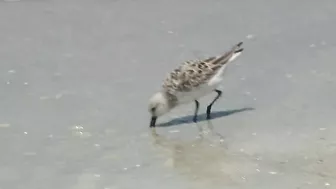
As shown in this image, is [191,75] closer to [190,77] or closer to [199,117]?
[190,77]

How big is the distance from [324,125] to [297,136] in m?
0.26

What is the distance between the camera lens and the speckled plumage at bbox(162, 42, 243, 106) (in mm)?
6066

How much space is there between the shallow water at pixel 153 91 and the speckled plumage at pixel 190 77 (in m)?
0.23

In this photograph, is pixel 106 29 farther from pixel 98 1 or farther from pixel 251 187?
pixel 251 187

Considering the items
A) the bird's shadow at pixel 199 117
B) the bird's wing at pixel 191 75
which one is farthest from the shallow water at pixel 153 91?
the bird's wing at pixel 191 75

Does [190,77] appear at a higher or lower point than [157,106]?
higher

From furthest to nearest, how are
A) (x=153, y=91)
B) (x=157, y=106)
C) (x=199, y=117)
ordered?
(x=153, y=91) < (x=199, y=117) < (x=157, y=106)

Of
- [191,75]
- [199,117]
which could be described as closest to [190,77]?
[191,75]

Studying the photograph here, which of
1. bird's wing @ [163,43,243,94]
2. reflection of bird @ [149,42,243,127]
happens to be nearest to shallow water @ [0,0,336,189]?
reflection of bird @ [149,42,243,127]

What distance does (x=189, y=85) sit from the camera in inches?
239

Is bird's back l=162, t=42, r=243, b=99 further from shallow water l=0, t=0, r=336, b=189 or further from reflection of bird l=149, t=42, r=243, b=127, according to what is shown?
shallow water l=0, t=0, r=336, b=189

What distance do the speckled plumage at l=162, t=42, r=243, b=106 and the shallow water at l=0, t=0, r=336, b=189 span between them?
227 millimetres

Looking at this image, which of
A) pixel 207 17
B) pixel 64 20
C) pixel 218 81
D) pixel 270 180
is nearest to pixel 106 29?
pixel 64 20

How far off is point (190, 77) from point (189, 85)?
2.3 inches
